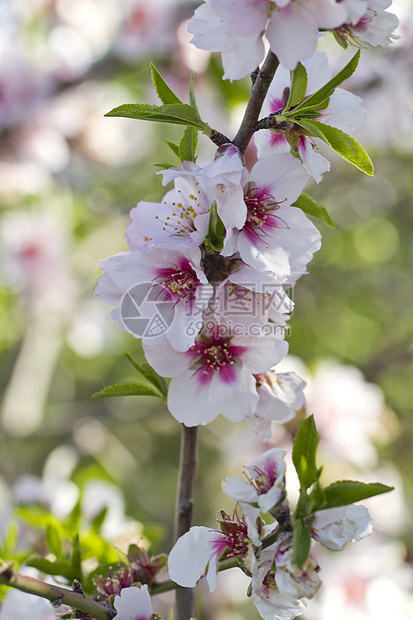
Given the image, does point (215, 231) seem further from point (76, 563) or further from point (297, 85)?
point (76, 563)

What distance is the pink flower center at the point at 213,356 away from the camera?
79cm

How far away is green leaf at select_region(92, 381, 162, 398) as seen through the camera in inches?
32.2

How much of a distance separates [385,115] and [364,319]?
1.85 meters

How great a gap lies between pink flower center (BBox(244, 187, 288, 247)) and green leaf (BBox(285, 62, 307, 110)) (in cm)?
12

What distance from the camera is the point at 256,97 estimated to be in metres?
0.71

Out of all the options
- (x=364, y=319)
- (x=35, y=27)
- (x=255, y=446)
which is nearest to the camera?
(x=255, y=446)

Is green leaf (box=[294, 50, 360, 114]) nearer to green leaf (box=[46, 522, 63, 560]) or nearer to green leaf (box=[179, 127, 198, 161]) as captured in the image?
green leaf (box=[179, 127, 198, 161])

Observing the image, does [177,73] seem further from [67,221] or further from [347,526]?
[347,526]

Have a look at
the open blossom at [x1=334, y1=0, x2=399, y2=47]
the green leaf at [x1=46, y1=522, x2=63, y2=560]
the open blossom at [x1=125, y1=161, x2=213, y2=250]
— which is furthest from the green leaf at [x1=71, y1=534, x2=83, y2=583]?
the open blossom at [x1=334, y1=0, x2=399, y2=47]

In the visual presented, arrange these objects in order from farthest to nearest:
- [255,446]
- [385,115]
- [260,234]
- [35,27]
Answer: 1. [35,27]
2. [385,115]
3. [255,446]
4. [260,234]

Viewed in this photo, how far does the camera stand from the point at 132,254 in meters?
0.74

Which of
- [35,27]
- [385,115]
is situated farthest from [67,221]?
[385,115]

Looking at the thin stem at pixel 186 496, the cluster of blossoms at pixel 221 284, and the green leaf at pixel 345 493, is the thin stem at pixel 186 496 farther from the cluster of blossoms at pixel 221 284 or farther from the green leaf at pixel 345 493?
the green leaf at pixel 345 493

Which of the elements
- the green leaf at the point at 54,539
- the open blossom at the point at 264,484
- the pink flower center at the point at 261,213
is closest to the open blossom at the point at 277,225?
the pink flower center at the point at 261,213
